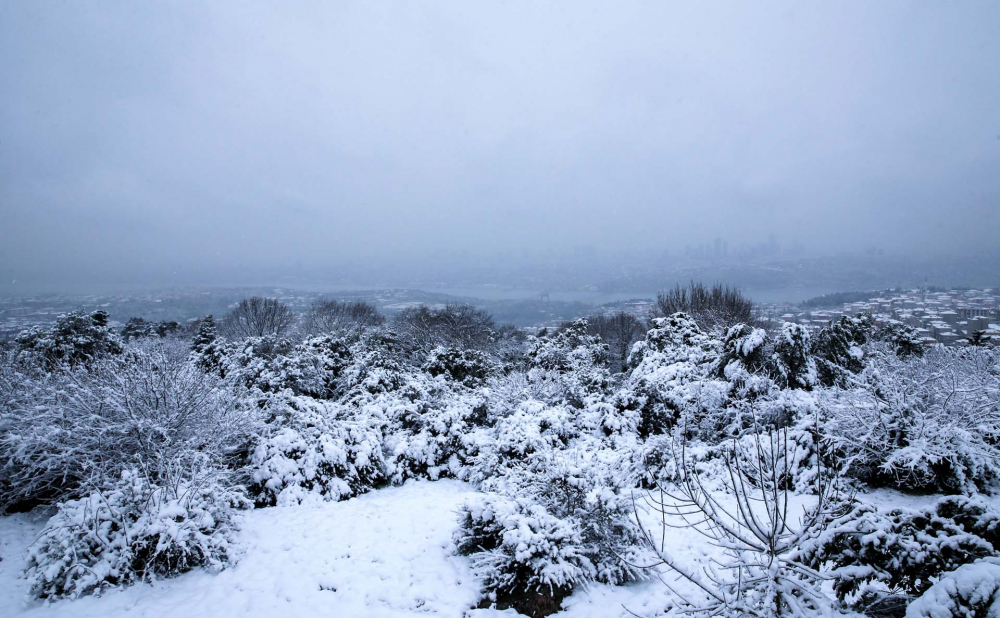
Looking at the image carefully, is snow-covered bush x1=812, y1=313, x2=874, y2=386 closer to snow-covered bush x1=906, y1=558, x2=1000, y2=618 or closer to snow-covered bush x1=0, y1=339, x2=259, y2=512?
snow-covered bush x1=906, y1=558, x2=1000, y2=618

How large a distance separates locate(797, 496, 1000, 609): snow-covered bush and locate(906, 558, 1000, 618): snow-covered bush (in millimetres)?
428

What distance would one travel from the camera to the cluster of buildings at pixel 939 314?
74.6 ft

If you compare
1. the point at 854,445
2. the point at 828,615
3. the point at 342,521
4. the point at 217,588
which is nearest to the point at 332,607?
the point at 217,588

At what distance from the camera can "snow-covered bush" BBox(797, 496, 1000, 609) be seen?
102 inches

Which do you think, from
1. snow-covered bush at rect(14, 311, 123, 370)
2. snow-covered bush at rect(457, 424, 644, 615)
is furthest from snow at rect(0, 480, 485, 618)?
snow-covered bush at rect(14, 311, 123, 370)

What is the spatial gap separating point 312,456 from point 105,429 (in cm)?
344

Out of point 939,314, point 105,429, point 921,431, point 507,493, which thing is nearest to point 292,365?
point 105,429

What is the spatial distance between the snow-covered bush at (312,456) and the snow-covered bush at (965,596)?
29.5 ft

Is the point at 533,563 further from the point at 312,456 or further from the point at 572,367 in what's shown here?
the point at 572,367

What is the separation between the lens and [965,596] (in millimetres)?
2080

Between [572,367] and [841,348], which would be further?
[572,367]

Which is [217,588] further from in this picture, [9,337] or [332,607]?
[9,337]

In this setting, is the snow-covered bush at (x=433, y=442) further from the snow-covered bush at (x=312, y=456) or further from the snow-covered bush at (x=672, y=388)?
the snow-covered bush at (x=672, y=388)

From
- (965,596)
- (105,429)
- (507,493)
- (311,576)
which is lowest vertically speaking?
(311,576)
